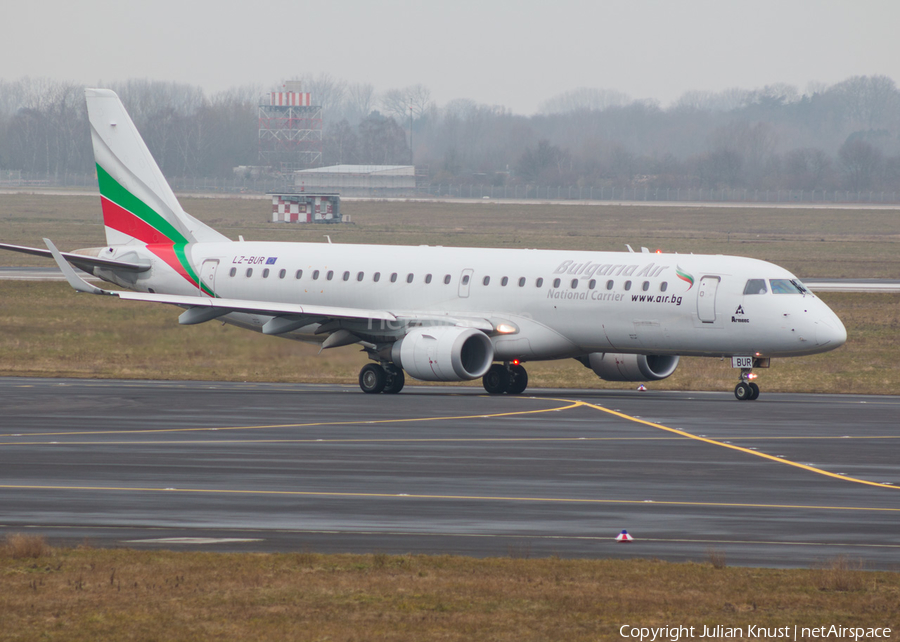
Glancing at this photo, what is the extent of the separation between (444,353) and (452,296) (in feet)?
11.2

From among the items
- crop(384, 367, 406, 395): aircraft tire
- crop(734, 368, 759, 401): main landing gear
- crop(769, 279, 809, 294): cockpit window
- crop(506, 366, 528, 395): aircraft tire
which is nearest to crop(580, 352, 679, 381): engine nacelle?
crop(506, 366, 528, 395): aircraft tire

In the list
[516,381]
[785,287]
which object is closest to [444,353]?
[516,381]

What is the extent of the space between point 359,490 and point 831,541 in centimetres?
786

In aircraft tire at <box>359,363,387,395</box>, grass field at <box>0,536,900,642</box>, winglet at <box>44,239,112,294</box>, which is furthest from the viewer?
aircraft tire at <box>359,363,387,395</box>

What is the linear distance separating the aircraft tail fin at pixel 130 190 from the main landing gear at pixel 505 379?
11739mm

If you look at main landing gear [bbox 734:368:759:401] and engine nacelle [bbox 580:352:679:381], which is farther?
engine nacelle [bbox 580:352:679:381]

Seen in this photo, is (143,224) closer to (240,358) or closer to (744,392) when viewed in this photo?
(240,358)

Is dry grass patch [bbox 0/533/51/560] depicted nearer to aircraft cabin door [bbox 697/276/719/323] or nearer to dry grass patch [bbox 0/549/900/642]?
dry grass patch [bbox 0/549/900/642]

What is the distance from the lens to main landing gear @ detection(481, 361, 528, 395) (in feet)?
133

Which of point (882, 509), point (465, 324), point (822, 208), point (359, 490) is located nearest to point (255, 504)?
point (359, 490)

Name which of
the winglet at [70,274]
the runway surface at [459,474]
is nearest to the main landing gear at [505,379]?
the runway surface at [459,474]

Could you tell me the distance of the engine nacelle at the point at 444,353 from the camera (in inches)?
1464

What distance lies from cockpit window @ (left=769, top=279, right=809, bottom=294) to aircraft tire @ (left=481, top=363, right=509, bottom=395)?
871 centimetres

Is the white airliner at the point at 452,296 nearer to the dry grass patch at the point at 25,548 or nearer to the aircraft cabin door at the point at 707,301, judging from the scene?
the aircraft cabin door at the point at 707,301
